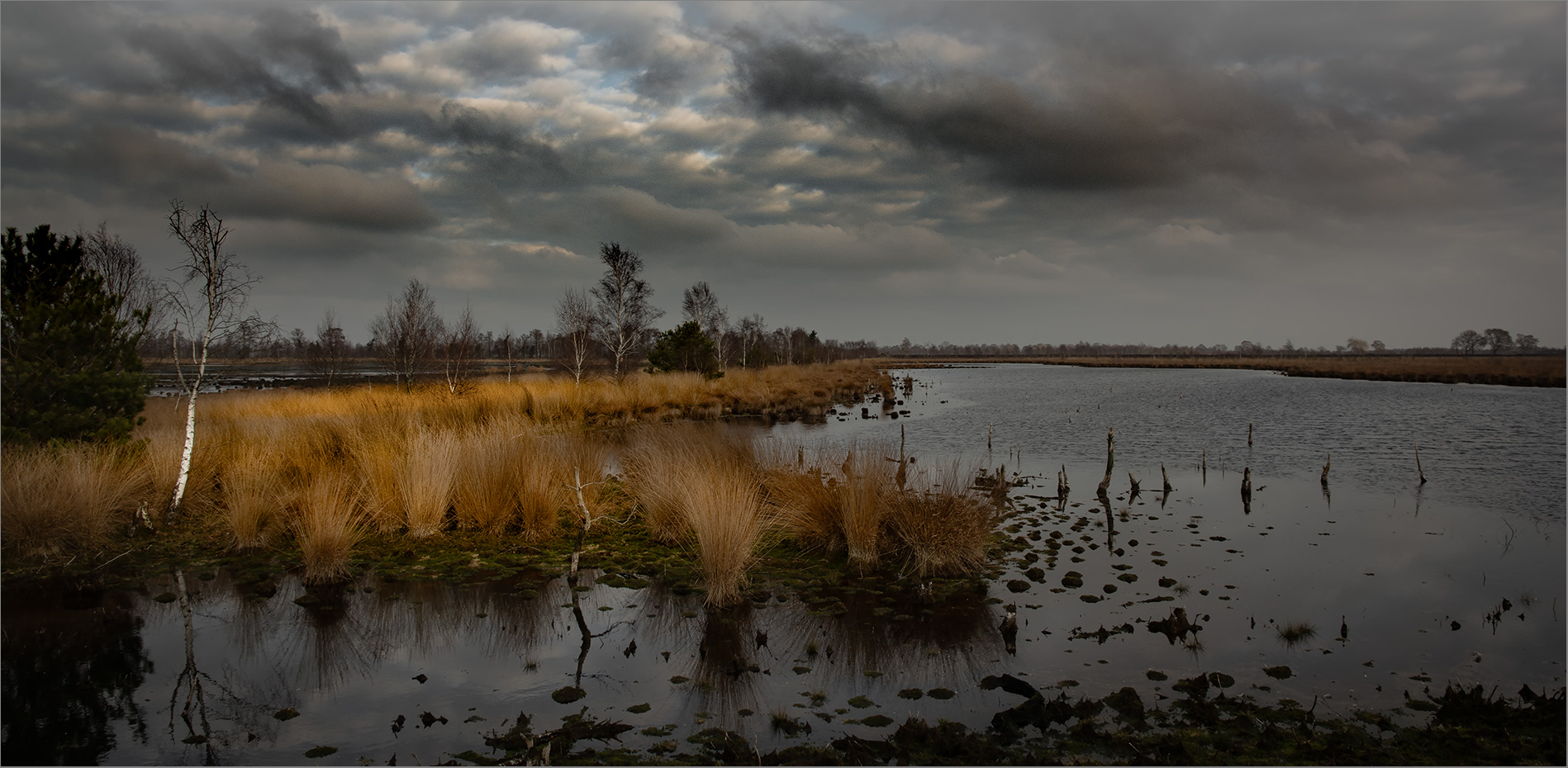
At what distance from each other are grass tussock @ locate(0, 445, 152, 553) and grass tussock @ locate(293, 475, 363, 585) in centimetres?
236

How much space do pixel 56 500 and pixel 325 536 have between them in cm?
342

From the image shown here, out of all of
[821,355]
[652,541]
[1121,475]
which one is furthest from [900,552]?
[821,355]

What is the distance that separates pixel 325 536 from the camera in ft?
27.5

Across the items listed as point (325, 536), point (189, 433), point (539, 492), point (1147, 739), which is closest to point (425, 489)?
point (539, 492)

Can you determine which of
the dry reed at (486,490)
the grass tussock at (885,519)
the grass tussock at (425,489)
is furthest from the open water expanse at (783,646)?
the dry reed at (486,490)

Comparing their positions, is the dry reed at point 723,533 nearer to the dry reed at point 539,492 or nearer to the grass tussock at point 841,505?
the grass tussock at point 841,505

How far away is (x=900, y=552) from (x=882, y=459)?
1.45m

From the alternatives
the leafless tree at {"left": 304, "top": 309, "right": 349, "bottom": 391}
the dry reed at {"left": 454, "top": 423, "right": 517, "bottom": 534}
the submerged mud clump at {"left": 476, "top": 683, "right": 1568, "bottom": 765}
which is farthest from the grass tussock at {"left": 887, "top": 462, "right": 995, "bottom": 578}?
the leafless tree at {"left": 304, "top": 309, "right": 349, "bottom": 391}

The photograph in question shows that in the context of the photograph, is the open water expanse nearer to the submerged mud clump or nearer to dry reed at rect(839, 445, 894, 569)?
the submerged mud clump

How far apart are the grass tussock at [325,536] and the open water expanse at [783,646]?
0.30 meters

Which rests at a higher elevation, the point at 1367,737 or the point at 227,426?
the point at 227,426

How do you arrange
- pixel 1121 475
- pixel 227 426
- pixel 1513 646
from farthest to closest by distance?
1. pixel 1121 475
2. pixel 227 426
3. pixel 1513 646

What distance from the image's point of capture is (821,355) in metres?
110

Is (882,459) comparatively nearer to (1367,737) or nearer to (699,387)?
(1367,737)
